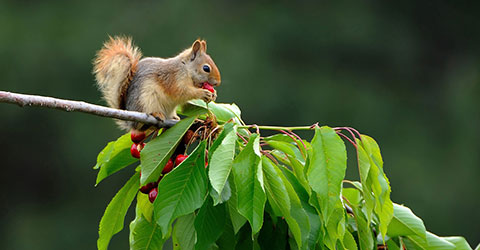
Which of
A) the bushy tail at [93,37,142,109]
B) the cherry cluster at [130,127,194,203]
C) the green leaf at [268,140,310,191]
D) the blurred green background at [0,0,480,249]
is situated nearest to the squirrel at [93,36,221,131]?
the bushy tail at [93,37,142,109]

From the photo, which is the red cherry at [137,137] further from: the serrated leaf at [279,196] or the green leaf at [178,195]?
the serrated leaf at [279,196]

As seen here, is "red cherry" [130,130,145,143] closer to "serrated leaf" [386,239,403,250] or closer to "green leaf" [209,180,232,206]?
"green leaf" [209,180,232,206]

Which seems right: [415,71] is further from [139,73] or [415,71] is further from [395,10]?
[139,73]

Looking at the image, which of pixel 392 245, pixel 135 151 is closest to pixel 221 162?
pixel 135 151

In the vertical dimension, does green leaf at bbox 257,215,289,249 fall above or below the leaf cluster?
below

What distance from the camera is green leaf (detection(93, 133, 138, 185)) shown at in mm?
1862

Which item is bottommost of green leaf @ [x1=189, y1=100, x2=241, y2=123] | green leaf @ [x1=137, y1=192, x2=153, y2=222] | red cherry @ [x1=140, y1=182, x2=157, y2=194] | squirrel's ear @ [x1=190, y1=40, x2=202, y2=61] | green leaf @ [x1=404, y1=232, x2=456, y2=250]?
green leaf @ [x1=137, y1=192, x2=153, y2=222]

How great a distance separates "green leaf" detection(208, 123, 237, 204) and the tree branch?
0.32 metres

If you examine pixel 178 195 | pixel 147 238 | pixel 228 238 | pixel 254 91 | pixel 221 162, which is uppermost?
pixel 221 162

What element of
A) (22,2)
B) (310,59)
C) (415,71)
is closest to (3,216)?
(22,2)

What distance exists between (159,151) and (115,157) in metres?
0.26

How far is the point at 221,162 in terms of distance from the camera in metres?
1.45

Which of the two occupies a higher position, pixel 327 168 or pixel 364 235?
pixel 327 168

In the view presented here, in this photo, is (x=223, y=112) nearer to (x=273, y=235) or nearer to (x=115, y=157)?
(x=115, y=157)
